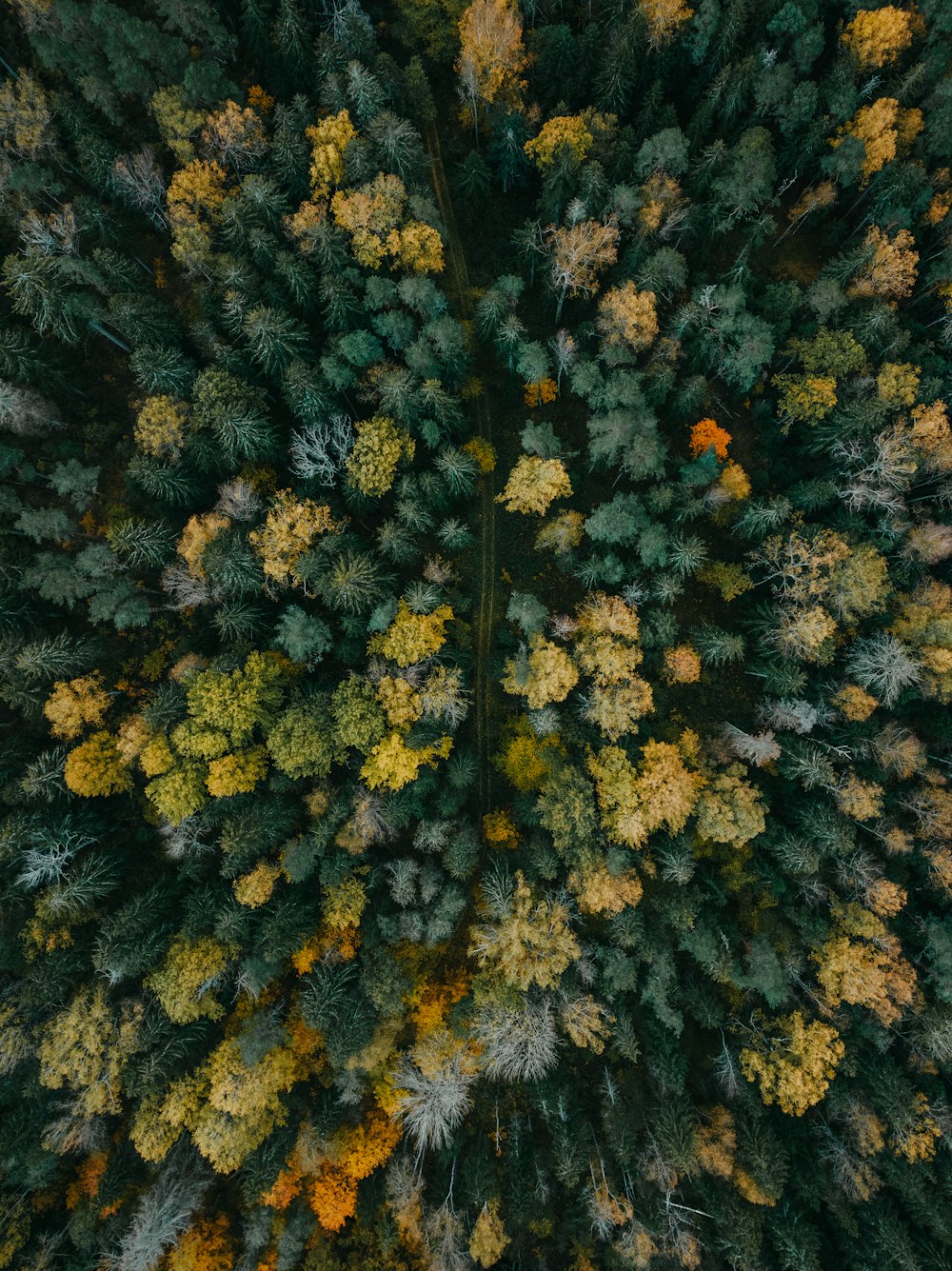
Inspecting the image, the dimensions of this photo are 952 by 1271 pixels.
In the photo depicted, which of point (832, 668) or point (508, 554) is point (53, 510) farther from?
point (832, 668)

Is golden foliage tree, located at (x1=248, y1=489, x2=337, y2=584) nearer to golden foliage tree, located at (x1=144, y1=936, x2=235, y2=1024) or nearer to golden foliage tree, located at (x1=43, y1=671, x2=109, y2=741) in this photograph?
golden foliage tree, located at (x1=43, y1=671, x2=109, y2=741)

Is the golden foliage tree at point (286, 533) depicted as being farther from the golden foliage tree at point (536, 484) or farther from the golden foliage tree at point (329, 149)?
the golden foliage tree at point (329, 149)

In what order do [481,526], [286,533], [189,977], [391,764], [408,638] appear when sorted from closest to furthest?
[189,977], [391,764], [286,533], [408,638], [481,526]

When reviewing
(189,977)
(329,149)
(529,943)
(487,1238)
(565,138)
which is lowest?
(487,1238)

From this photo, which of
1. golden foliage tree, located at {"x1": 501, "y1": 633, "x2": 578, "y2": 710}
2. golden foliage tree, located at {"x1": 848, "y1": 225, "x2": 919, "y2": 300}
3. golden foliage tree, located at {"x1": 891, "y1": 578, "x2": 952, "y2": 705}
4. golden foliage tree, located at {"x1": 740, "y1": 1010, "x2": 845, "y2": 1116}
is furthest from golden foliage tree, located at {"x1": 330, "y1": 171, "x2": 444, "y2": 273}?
golden foliage tree, located at {"x1": 740, "y1": 1010, "x2": 845, "y2": 1116}

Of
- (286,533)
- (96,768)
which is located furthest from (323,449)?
(96,768)

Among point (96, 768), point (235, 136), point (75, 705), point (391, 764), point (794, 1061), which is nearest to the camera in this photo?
point (391, 764)

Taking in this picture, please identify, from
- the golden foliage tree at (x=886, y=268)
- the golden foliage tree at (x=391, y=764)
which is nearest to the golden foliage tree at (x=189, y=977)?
the golden foliage tree at (x=391, y=764)

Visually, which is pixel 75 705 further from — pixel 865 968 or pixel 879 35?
pixel 879 35

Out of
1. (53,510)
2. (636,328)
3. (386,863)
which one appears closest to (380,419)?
(636,328)
